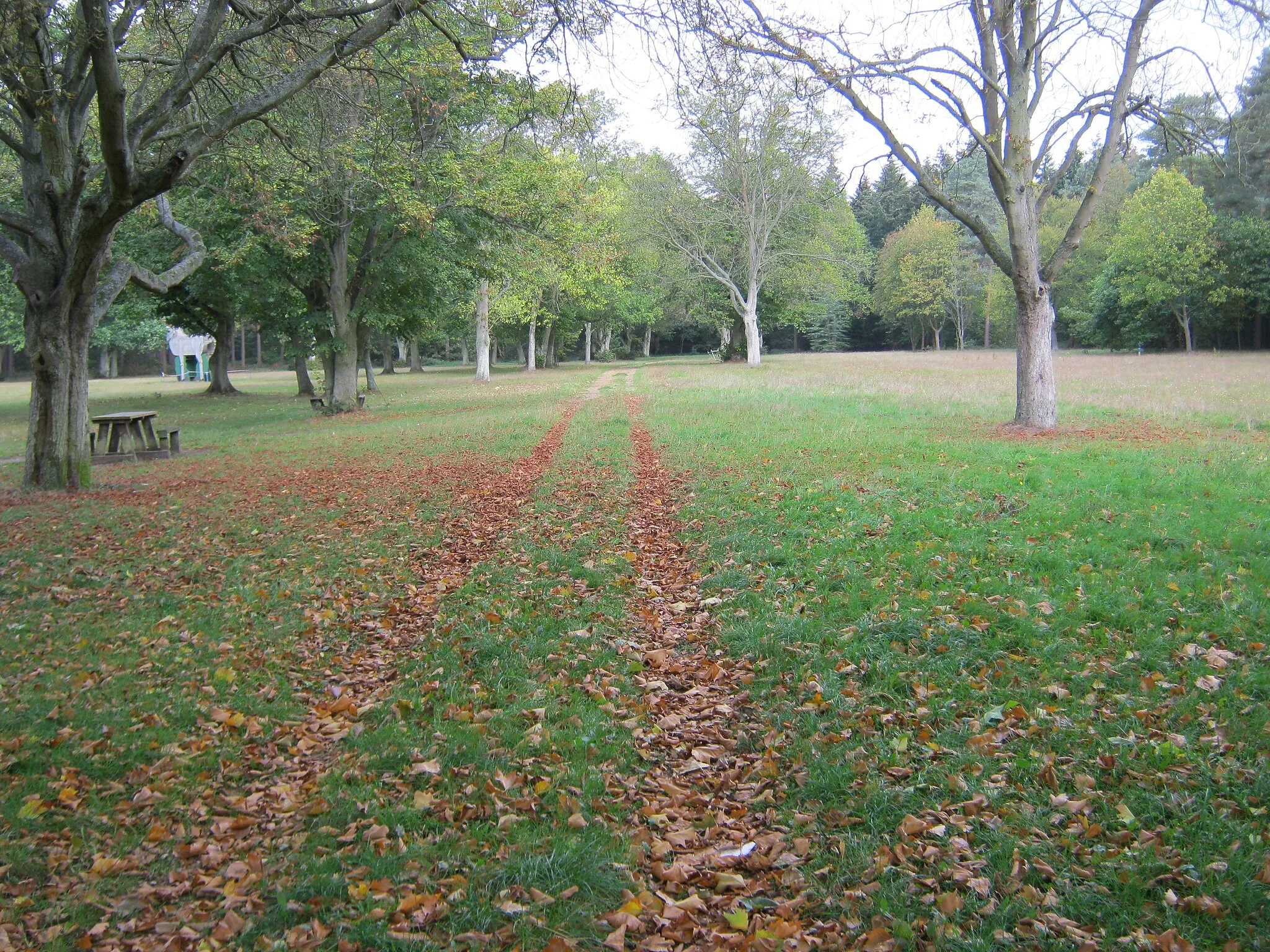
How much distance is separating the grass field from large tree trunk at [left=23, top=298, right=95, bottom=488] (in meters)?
1.90

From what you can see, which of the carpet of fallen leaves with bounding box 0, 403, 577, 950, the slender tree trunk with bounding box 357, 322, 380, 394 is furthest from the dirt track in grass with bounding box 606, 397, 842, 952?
the slender tree trunk with bounding box 357, 322, 380, 394

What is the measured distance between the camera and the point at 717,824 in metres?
3.96

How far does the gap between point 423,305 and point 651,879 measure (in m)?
25.3

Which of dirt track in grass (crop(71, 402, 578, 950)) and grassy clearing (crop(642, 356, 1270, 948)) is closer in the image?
dirt track in grass (crop(71, 402, 578, 950))

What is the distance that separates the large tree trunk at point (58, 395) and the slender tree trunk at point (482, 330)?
2731cm

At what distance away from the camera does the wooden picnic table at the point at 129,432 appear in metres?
16.7

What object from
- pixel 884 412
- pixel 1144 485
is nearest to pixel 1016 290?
pixel 884 412

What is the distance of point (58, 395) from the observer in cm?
1217

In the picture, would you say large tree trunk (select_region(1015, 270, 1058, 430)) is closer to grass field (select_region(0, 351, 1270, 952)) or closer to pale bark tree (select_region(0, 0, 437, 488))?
grass field (select_region(0, 351, 1270, 952))

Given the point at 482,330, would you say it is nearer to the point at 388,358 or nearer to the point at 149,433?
the point at 388,358

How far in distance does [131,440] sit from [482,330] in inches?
1044

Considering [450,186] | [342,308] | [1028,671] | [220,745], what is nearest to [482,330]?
[342,308]

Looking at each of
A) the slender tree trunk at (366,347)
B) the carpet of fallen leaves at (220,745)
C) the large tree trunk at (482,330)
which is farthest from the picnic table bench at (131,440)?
the large tree trunk at (482,330)

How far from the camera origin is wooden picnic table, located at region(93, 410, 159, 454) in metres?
16.7
